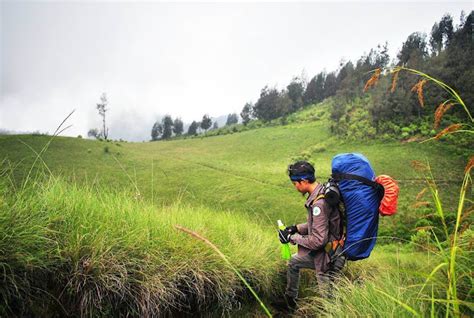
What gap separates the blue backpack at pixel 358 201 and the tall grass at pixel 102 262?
1.45 m

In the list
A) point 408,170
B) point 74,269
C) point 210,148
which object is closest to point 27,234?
point 74,269

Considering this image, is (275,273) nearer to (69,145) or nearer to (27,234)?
(27,234)

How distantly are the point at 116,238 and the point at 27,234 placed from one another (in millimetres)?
823

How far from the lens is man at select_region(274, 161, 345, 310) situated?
141 inches

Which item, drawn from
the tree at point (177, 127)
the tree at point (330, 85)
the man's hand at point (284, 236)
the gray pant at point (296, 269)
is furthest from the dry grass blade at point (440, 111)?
the tree at point (177, 127)

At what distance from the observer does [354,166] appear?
3488mm

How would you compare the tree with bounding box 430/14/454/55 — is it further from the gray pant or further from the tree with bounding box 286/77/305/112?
the gray pant

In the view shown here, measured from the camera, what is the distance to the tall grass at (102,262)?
8.24ft

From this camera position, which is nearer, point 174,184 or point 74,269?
point 74,269

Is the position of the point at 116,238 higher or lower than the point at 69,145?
lower

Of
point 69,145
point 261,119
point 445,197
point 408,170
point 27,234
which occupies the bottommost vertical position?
point 445,197

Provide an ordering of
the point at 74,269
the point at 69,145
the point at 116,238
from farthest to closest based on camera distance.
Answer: the point at 69,145
the point at 116,238
the point at 74,269

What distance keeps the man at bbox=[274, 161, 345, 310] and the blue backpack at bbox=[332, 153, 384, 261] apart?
21 centimetres

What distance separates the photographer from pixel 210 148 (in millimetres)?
42625
